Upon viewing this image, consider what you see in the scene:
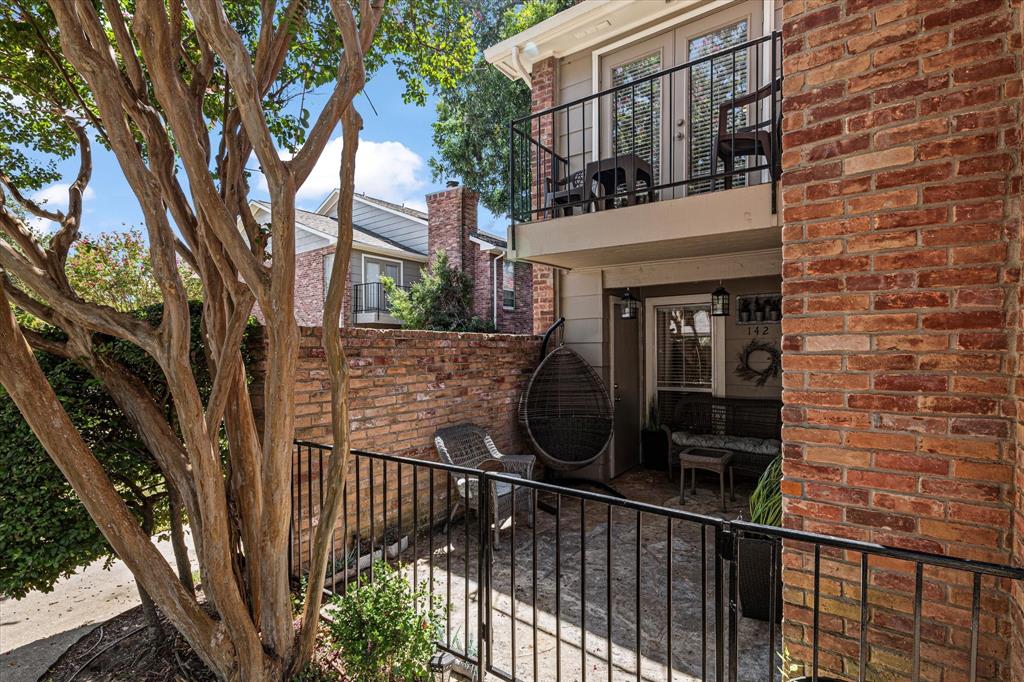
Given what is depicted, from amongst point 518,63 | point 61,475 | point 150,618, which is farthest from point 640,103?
point 150,618

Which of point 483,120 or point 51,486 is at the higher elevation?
point 483,120

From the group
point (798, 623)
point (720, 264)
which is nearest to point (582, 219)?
point (720, 264)

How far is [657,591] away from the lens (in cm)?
316

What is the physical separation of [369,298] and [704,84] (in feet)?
31.0

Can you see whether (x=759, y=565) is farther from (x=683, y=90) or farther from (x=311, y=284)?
(x=311, y=284)

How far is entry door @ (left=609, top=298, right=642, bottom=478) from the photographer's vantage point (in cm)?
585

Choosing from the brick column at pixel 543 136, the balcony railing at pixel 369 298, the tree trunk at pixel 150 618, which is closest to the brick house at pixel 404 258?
the balcony railing at pixel 369 298

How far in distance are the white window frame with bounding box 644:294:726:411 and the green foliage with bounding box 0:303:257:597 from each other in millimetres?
5111

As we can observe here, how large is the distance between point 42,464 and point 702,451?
5.12 meters

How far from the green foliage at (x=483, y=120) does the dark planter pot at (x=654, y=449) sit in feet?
25.4

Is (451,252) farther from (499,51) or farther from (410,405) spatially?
(410,405)


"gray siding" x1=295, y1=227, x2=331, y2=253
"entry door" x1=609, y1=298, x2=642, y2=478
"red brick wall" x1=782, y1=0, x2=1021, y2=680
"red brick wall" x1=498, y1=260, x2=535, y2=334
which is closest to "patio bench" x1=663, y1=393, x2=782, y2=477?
"entry door" x1=609, y1=298, x2=642, y2=478

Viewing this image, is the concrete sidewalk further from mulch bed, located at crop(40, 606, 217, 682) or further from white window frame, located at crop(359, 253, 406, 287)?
white window frame, located at crop(359, 253, 406, 287)

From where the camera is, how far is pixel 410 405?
13.5ft
